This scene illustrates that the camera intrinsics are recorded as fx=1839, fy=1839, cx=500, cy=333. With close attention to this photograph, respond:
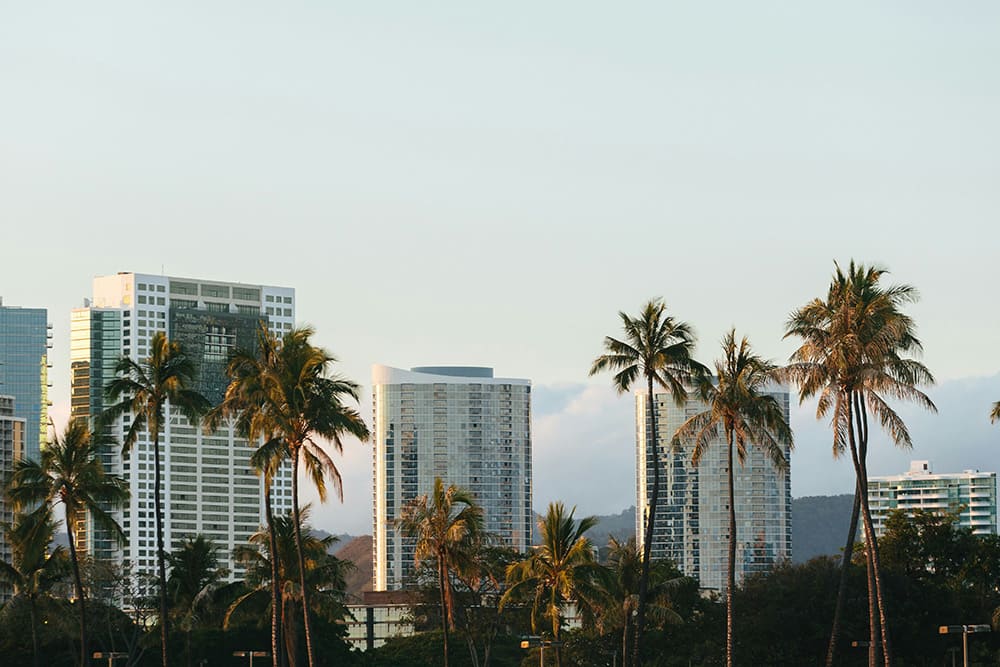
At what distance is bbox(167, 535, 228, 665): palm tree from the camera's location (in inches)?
3841

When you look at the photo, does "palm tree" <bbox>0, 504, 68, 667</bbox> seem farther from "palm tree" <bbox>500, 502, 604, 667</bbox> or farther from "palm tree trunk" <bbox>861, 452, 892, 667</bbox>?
"palm tree trunk" <bbox>861, 452, 892, 667</bbox>

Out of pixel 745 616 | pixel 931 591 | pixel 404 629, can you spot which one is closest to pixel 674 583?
pixel 745 616

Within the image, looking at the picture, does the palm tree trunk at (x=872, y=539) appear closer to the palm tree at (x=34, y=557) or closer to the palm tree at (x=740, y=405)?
the palm tree at (x=740, y=405)

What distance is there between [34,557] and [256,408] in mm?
24422

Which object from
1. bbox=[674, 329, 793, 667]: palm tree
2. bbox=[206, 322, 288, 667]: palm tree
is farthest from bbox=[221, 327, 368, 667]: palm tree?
bbox=[674, 329, 793, 667]: palm tree

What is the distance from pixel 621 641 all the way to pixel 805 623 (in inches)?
528

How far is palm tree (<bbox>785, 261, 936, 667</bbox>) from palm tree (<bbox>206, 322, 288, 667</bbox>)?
22141mm

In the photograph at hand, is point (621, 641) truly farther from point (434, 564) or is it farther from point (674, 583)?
point (434, 564)

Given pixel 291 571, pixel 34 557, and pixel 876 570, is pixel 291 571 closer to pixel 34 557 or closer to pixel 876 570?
pixel 34 557

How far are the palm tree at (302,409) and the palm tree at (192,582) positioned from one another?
21634 millimetres

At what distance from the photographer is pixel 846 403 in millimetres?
77125

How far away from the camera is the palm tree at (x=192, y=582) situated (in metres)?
97.6

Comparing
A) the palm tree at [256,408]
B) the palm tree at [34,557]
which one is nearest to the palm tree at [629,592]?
the palm tree at [256,408]

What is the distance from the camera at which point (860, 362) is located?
3014 inches
